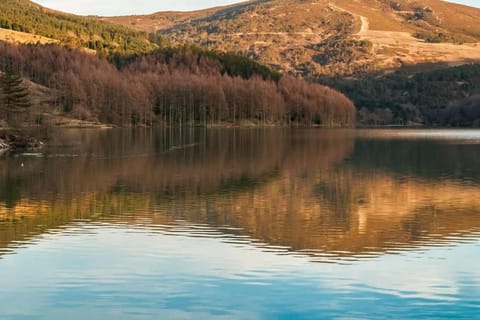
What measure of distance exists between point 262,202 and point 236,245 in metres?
10.7

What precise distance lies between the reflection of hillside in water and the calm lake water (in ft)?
0.32

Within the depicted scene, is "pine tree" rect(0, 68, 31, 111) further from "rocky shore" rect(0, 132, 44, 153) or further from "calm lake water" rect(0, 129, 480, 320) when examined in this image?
"calm lake water" rect(0, 129, 480, 320)

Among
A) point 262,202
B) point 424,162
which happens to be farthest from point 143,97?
point 262,202

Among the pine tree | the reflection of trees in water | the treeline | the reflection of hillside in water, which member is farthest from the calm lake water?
the treeline

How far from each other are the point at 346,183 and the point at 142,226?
1941 centimetres

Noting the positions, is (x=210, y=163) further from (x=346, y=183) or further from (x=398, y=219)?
(x=398, y=219)

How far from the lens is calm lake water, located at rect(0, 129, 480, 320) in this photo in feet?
56.5

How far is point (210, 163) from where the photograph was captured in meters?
57.0

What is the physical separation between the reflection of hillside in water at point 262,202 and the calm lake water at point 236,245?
0.10 m

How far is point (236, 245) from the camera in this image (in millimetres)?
24109

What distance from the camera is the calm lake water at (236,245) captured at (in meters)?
17.2

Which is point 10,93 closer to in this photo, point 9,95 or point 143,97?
point 9,95

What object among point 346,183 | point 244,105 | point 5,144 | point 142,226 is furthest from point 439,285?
point 244,105

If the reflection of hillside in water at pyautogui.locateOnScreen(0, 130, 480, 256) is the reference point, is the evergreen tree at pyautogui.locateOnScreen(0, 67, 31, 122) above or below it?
above
